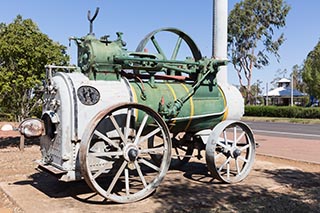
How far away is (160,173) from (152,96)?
1.24m

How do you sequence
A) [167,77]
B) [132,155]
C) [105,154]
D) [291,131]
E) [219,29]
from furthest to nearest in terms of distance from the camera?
[291,131]
[219,29]
[167,77]
[132,155]
[105,154]

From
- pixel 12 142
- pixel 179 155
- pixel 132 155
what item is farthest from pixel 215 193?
pixel 12 142

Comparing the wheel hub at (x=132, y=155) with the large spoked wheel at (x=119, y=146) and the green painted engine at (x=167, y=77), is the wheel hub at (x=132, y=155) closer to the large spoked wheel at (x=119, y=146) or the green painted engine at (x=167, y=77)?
the large spoked wheel at (x=119, y=146)

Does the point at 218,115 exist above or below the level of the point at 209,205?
above

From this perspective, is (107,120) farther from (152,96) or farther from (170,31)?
(170,31)

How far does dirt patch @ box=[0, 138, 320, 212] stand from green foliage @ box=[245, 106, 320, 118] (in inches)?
945

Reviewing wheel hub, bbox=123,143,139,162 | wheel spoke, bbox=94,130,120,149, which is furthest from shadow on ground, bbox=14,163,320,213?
wheel spoke, bbox=94,130,120,149

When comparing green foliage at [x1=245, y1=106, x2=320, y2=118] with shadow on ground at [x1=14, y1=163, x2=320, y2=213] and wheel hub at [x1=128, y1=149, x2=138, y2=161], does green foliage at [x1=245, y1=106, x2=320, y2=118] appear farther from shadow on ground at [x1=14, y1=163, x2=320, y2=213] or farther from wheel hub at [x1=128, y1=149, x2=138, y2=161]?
wheel hub at [x1=128, y1=149, x2=138, y2=161]

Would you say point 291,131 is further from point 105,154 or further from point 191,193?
point 105,154

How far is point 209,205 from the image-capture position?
17.6 ft

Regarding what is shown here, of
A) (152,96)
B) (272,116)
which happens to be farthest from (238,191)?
(272,116)

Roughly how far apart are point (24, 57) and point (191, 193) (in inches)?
252

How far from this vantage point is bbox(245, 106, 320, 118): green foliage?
3073 cm

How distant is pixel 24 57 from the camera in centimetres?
1024
